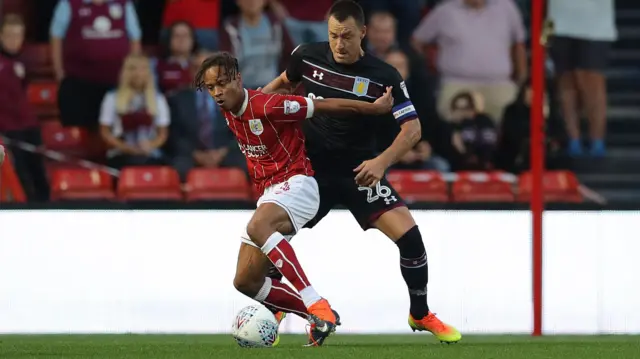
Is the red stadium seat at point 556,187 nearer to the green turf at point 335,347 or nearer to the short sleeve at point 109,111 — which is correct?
the green turf at point 335,347

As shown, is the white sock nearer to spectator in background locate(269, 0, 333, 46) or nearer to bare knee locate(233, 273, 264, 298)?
bare knee locate(233, 273, 264, 298)

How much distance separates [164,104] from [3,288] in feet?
9.86

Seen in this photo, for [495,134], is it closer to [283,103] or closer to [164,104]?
[164,104]

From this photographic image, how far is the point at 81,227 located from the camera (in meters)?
9.74

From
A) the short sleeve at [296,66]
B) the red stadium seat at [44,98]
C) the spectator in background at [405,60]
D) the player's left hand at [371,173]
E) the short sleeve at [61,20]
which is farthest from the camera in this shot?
the red stadium seat at [44,98]

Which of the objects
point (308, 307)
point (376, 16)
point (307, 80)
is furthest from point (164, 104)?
point (308, 307)

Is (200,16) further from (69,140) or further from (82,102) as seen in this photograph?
(69,140)

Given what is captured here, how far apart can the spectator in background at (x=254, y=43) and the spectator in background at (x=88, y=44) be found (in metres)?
0.85

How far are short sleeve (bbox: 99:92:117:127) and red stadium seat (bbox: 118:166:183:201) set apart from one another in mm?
728

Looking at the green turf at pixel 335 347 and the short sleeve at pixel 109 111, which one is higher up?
the short sleeve at pixel 109 111

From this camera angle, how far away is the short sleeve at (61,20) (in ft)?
41.7

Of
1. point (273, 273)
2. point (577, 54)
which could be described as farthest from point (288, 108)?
point (577, 54)

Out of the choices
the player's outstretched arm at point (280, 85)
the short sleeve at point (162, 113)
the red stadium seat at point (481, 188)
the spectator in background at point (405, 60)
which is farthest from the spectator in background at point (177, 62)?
the player's outstretched arm at point (280, 85)

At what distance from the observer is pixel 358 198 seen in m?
7.89
